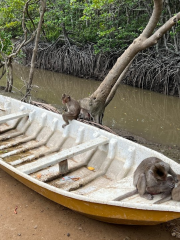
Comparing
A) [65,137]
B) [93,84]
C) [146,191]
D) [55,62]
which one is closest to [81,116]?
[65,137]

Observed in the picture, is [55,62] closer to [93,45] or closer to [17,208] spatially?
[93,45]

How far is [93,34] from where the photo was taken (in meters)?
14.2

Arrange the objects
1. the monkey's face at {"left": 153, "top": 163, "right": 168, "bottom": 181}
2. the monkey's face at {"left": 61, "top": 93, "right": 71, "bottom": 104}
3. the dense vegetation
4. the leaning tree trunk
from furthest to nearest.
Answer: the dense vegetation < the leaning tree trunk < the monkey's face at {"left": 61, "top": 93, "right": 71, "bottom": 104} < the monkey's face at {"left": 153, "top": 163, "right": 168, "bottom": 181}

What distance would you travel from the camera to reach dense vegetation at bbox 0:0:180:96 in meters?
12.2

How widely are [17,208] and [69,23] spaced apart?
1196cm

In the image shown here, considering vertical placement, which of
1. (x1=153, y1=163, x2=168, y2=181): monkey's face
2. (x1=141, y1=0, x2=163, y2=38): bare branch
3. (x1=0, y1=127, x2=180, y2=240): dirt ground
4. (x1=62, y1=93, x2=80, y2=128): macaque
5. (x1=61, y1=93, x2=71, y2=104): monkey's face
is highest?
(x1=141, y1=0, x2=163, y2=38): bare branch

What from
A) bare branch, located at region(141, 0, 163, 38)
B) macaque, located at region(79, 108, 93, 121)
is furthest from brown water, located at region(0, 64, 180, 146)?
bare branch, located at region(141, 0, 163, 38)

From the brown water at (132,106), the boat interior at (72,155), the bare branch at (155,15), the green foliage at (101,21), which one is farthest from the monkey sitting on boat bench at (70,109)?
the green foliage at (101,21)

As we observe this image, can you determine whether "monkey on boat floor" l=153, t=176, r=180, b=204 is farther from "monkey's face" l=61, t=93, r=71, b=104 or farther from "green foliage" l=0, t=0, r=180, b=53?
"green foliage" l=0, t=0, r=180, b=53

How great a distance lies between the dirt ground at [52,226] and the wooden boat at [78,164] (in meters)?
0.30

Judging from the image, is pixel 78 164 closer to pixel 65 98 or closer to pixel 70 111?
pixel 70 111

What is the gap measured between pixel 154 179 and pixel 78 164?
1.79m

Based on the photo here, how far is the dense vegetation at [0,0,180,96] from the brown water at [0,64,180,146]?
81 centimetres

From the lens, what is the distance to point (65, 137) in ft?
16.7
